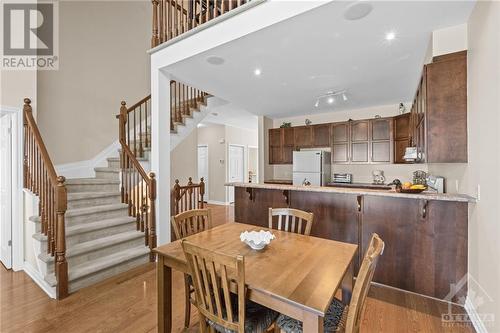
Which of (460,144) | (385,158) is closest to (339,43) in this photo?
(460,144)

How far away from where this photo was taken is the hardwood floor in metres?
2.02

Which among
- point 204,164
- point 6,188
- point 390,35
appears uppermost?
point 390,35

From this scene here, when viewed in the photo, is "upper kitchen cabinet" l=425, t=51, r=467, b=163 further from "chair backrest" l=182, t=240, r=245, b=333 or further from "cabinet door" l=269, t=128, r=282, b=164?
"cabinet door" l=269, t=128, r=282, b=164

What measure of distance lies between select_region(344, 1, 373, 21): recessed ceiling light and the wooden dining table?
74.2 inches

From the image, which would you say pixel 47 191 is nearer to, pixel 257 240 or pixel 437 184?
pixel 257 240

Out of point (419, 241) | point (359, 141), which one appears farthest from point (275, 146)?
point (419, 241)

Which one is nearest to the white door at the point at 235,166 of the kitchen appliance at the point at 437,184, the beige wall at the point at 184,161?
the beige wall at the point at 184,161

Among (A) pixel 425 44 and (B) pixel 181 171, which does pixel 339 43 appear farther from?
(B) pixel 181 171

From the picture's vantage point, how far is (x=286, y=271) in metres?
1.42

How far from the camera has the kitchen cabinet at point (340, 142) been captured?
5.27 meters

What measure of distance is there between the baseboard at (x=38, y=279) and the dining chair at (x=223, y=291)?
1.94 metres

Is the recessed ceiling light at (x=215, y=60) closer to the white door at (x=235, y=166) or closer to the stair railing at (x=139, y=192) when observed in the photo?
the stair railing at (x=139, y=192)

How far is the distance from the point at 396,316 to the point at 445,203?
45.1 inches

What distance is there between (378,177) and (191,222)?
428 cm
